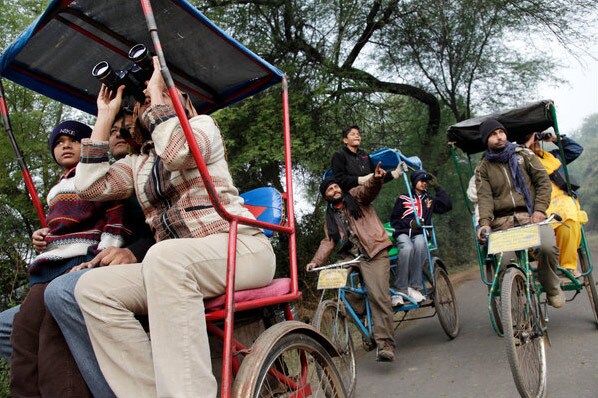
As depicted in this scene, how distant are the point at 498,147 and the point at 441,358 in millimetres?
2162

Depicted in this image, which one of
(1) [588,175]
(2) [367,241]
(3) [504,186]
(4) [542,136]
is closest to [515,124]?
(4) [542,136]

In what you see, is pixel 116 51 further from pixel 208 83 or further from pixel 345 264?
pixel 345 264

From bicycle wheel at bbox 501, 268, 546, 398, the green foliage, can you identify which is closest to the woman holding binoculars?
bicycle wheel at bbox 501, 268, 546, 398

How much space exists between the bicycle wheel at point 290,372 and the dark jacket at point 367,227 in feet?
8.27

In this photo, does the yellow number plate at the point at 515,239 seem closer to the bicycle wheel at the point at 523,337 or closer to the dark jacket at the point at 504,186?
the bicycle wheel at the point at 523,337

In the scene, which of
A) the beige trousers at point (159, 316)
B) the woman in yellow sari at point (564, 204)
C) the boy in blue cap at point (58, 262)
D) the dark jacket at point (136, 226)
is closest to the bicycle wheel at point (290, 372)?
the beige trousers at point (159, 316)

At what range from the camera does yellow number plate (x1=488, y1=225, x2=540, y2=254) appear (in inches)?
153

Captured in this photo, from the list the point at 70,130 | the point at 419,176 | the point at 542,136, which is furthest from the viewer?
the point at 419,176

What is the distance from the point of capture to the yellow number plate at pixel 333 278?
466cm

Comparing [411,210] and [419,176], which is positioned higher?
[419,176]

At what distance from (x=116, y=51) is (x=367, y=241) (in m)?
3.05

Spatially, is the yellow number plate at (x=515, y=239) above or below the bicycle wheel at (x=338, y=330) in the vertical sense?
above

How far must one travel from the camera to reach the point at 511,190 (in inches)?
191

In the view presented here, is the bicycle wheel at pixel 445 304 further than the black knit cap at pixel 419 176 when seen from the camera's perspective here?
No
